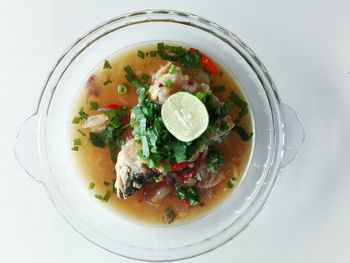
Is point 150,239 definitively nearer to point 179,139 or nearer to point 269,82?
point 179,139

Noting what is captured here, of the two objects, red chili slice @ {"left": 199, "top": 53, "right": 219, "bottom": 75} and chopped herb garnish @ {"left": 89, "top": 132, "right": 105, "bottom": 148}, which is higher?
red chili slice @ {"left": 199, "top": 53, "right": 219, "bottom": 75}

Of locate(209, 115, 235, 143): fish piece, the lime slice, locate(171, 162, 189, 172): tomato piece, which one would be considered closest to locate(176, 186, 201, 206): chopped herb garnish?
locate(171, 162, 189, 172): tomato piece

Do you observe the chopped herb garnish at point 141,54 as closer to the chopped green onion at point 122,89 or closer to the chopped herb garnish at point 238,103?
the chopped green onion at point 122,89

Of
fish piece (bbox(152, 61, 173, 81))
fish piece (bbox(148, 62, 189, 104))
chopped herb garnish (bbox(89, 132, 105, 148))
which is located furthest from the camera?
chopped herb garnish (bbox(89, 132, 105, 148))

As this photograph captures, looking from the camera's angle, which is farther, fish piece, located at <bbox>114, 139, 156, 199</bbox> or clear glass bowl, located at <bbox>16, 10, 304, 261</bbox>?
clear glass bowl, located at <bbox>16, 10, 304, 261</bbox>

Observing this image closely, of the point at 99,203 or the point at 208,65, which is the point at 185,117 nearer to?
the point at 208,65

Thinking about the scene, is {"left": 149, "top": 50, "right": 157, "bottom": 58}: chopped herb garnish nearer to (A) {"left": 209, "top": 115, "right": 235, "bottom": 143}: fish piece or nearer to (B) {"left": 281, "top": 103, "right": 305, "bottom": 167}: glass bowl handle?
(A) {"left": 209, "top": 115, "right": 235, "bottom": 143}: fish piece

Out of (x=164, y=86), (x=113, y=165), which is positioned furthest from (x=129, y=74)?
(x=113, y=165)
